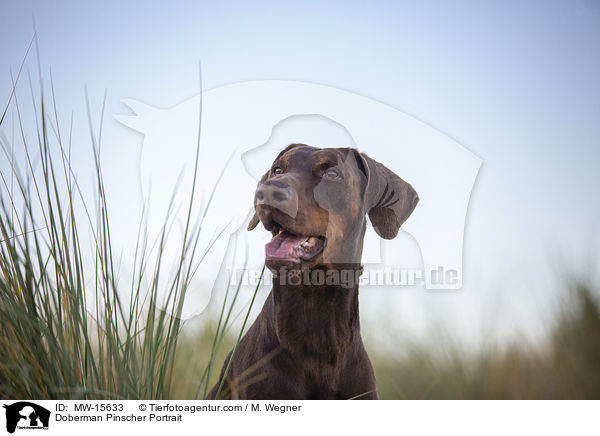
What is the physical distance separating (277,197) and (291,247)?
0.24 metres

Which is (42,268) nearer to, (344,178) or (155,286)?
(155,286)

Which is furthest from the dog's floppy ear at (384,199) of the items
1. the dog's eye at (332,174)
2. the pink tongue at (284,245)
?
the pink tongue at (284,245)

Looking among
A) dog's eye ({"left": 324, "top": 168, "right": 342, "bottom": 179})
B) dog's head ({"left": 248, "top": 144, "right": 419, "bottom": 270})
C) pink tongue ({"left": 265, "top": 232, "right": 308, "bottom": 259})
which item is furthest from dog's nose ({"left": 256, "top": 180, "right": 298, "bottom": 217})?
dog's eye ({"left": 324, "top": 168, "right": 342, "bottom": 179})

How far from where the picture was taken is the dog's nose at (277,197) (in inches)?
83.0

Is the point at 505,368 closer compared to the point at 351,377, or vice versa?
the point at 351,377

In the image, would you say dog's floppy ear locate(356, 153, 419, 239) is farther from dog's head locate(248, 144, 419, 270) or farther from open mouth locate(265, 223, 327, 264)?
open mouth locate(265, 223, 327, 264)

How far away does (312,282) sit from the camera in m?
2.36

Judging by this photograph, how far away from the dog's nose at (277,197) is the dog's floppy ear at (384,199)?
456 mm

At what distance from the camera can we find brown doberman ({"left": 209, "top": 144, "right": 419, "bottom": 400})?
7.28 ft

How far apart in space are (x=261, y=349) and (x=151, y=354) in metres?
0.61

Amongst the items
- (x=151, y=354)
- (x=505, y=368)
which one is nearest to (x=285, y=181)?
(x=151, y=354)
